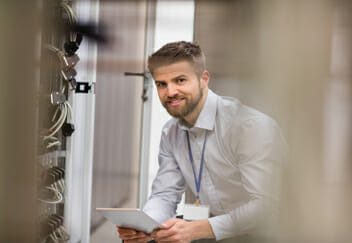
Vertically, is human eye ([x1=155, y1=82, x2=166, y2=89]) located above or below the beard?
above

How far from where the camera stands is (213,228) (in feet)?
2.39

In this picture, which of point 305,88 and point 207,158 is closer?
point 305,88

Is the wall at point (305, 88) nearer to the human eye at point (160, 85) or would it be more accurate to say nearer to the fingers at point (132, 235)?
the human eye at point (160, 85)

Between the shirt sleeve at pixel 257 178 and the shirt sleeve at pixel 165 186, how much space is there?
0.09m

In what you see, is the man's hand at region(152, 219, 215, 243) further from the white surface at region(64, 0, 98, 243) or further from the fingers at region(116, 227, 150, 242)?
the white surface at region(64, 0, 98, 243)

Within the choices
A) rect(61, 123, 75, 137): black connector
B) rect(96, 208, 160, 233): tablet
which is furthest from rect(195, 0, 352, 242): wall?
rect(61, 123, 75, 137): black connector

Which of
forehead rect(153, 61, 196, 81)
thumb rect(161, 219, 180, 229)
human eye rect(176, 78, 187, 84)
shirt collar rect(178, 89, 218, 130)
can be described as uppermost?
forehead rect(153, 61, 196, 81)

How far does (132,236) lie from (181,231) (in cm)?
10

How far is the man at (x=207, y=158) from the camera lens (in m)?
0.70

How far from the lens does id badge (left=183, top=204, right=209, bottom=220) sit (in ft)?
2.44

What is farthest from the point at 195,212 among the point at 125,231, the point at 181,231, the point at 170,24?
the point at 170,24

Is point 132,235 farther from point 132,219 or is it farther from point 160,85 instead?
point 160,85

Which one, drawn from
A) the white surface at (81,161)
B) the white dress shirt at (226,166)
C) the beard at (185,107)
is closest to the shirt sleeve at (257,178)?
the white dress shirt at (226,166)

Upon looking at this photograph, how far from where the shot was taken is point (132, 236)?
0.74 meters
